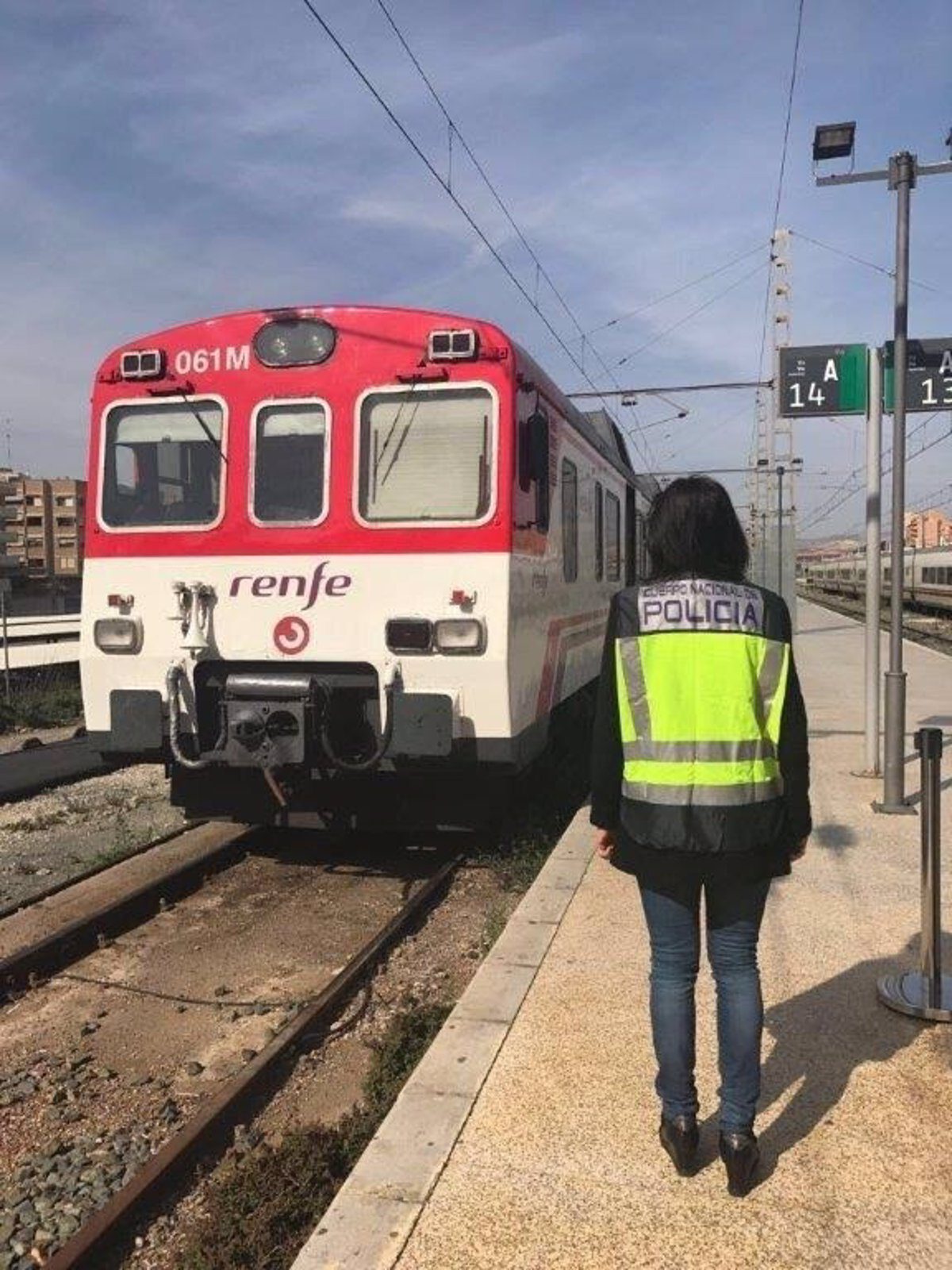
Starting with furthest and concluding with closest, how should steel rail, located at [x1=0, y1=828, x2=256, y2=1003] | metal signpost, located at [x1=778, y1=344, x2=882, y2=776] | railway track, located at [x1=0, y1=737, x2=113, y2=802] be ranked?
railway track, located at [x1=0, y1=737, x2=113, y2=802]
metal signpost, located at [x1=778, y1=344, x2=882, y2=776]
steel rail, located at [x1=0, y1=828, x2=256, y2=1003]

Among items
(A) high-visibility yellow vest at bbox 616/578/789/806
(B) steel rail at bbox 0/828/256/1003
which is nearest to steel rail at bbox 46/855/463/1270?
(B) steel rail at bbox 0/828/256/1003

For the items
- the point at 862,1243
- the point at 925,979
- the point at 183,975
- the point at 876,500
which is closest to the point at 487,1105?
the point at 862,1243

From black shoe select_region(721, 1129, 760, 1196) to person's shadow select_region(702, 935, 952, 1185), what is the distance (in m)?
Result: 0.10

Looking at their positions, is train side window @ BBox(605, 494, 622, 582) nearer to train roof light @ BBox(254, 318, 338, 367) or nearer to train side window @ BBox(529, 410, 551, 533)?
Result: train side window @ BBox(529, 410, 551, 533)

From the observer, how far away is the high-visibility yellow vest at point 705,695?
2.84 m

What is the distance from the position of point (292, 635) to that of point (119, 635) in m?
1.09

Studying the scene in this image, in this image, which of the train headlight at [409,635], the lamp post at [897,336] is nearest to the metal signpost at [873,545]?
the lamp post at [897,336]

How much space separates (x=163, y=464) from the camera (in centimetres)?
660

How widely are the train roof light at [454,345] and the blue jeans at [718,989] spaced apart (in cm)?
386

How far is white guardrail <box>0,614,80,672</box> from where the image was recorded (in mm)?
18312

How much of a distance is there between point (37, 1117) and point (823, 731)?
896 cm

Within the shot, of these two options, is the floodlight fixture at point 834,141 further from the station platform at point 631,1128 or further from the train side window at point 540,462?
the station platform at point 631,1128

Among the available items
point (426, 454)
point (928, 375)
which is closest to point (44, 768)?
point (426, 454)

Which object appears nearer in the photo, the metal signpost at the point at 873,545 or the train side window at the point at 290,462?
the train side window at the point at 290,462
